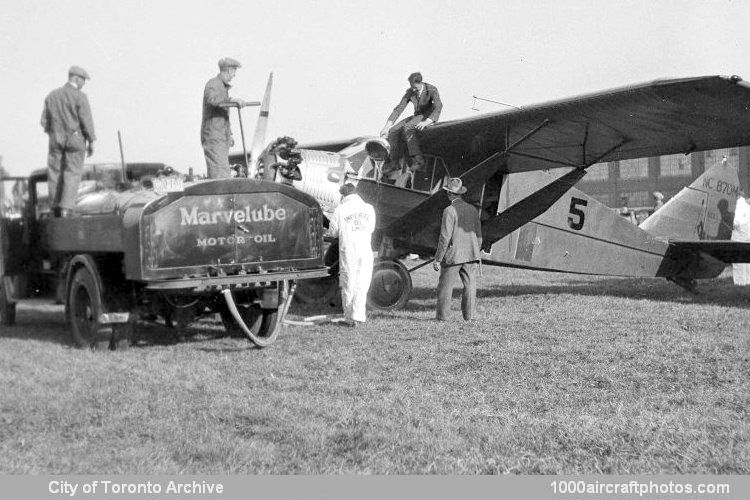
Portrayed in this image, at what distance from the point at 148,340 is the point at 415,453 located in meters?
5.26

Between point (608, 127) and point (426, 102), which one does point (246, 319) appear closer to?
point (426, 102)

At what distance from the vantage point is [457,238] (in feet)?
33.3

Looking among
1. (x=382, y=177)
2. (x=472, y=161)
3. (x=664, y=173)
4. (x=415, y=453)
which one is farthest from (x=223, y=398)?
Answer: (x=664, y=173)

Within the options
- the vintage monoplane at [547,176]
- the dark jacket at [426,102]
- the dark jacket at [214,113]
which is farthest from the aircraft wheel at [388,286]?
the dark jacket at [214,113]

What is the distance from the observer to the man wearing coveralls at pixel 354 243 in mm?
9820

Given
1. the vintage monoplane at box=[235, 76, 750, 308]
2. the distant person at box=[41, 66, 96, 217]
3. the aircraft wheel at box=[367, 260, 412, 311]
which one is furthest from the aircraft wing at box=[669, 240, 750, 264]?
the distant person at box=[41, 66, 96, 217]

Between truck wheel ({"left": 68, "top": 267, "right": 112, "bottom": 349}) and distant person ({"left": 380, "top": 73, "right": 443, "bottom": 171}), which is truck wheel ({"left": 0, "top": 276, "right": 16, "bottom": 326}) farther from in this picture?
distant person ({"left": 380, "top": 73, "right": 443, "bottom": 171})

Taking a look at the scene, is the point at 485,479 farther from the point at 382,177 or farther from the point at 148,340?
the point at 382,177

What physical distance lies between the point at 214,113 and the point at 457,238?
337 centimetres

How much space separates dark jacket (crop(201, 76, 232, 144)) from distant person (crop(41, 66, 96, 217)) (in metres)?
1.22

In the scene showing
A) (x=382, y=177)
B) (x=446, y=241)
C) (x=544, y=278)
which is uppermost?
(x=382, y=177)

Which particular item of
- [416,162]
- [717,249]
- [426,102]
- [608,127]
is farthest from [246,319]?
[717,249]

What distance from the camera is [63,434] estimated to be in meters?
4.73

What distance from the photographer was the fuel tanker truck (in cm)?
715
